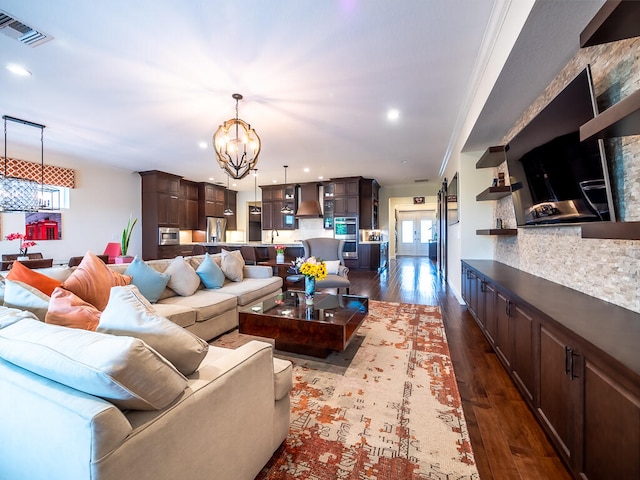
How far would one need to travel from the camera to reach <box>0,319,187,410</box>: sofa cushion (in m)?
0.82

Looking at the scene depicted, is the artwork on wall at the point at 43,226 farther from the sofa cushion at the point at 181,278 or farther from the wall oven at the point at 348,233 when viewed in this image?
the wall oven at the point at 348,233

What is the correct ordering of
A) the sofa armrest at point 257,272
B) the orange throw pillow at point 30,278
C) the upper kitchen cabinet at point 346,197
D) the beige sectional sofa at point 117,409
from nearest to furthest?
the beige sectional sofa at point 117,409, the orange throw pillow at point 30,278, the sofa armrest at point 257,272, the upper kitchen cabinet at point 346,197

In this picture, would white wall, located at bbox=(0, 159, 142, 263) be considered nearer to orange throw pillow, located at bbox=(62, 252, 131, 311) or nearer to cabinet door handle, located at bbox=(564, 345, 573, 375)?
orange throw pillow, located at bbox=(62, 252, 131, 311)

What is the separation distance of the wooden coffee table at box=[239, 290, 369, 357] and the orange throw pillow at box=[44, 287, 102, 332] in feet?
4.39

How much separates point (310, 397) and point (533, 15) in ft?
9.25

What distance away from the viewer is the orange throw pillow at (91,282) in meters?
2.15

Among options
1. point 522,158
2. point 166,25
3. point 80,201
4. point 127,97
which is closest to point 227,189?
point 80,201

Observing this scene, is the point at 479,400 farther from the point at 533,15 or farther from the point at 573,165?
the point at 533,15

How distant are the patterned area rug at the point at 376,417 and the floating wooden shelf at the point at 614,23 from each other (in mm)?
2043

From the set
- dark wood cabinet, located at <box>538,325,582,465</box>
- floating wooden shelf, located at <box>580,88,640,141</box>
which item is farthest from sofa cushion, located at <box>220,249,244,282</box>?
floating wooden shelf, located at <box>580,88,640,141</box>

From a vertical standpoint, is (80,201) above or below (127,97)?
below

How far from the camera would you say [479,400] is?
6.48ft

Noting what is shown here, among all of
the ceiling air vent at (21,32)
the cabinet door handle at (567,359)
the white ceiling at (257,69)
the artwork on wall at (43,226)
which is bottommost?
the cabinet door handle at (567,359)

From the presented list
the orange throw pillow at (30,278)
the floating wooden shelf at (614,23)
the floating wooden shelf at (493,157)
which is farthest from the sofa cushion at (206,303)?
the floating wooden shelf at (493,157)
